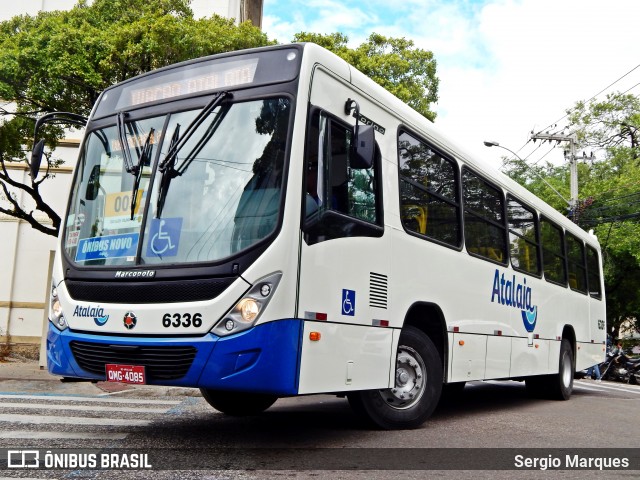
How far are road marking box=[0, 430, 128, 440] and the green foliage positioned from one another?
15577 mm

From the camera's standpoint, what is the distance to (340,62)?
6.30 metres

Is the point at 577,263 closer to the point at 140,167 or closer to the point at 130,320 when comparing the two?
the point at 140,167

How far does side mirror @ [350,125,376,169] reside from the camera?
5.71 m

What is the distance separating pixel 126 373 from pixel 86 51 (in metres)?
10.4

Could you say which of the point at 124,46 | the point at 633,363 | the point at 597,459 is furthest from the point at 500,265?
the point at 633,363

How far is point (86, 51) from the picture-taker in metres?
14.1

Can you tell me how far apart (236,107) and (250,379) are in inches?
87.1

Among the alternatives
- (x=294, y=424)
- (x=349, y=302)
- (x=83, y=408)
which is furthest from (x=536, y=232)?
(x=83, y=408)

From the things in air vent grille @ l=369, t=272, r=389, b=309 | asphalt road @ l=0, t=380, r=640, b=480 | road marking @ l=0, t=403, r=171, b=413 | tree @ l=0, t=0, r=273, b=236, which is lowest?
asphalt road @ l=0, t=380, r=640, b=480

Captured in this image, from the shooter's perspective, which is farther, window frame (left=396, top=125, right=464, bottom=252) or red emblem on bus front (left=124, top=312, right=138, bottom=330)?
window frame (left=396, top=125, right=464, bottom=252)

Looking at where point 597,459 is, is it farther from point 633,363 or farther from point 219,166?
point 633,363

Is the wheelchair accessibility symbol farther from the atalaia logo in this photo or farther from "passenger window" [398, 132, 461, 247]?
the atalaia logo

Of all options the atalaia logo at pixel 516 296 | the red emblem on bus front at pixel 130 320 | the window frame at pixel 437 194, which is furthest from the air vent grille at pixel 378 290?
the atalaia logo at pixel 516 296

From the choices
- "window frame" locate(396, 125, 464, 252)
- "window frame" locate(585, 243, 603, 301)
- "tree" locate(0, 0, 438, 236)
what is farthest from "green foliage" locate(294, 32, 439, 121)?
"window frame" locate(396, 125, 464, 252)
